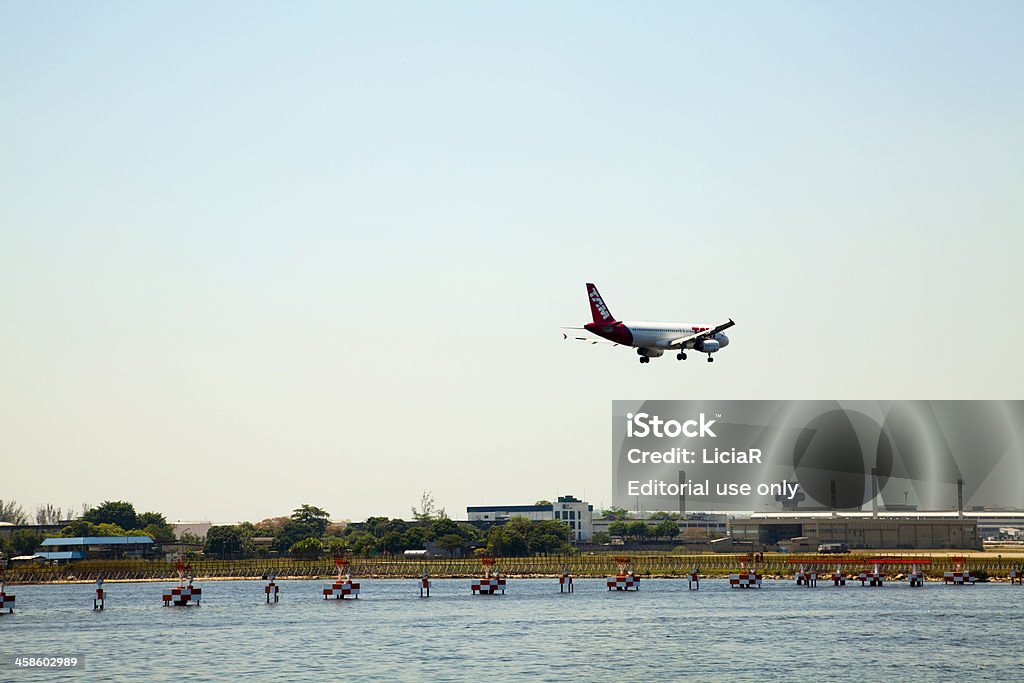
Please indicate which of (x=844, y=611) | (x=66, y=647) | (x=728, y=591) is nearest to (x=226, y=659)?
(x=66, y=647)

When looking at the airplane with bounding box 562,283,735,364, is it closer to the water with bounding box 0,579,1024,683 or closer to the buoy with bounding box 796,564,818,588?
the water with bounding box 0,579,1024,683

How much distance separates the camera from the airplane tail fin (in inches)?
5453

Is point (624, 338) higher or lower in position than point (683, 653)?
higher

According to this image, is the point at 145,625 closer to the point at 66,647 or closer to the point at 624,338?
the point at 66,647

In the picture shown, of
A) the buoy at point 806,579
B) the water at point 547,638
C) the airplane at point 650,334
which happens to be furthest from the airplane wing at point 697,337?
the buoy at point 806,579

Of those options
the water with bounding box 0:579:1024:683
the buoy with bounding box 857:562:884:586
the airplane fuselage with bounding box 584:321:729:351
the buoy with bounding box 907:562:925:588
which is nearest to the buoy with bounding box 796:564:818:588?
the buoy with bounding box 857:562:884:586

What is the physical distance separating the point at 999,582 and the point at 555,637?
4338 inches

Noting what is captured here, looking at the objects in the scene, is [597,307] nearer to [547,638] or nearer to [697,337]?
[697,337]

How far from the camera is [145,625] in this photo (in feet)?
425

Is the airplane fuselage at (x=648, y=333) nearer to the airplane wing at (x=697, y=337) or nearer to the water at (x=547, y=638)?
the airplane wing at (x=697, y=337)

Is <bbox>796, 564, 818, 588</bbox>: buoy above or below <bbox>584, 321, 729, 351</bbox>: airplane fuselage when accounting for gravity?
below

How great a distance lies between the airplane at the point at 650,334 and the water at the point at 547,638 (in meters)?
27.1

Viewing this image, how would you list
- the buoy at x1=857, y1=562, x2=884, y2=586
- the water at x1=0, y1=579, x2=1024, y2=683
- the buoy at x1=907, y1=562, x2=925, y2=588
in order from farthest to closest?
the buoy at x1=857, y1=562, x2=884, y2=586 → the buoy at x1=907, y1=562, x2=925, y2=588 → the water at x1=0, y1=579, x2=1024, y2=683

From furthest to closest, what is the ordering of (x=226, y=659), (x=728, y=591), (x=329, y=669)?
1. (x=728, y=591)
2. (x=226, y=659)
3. (x=329, y=669)
